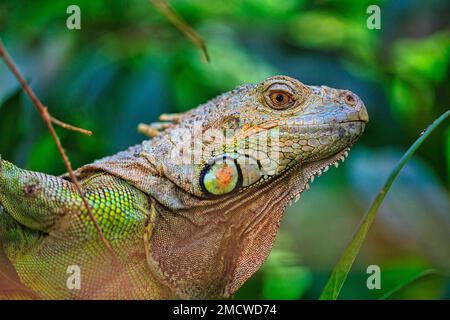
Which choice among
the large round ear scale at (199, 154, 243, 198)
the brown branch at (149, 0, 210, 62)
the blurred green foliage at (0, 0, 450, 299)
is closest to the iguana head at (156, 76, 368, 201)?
the large round ear scale at (199, 154, 243, 198)

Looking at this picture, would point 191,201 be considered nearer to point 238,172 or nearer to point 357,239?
point 238,172

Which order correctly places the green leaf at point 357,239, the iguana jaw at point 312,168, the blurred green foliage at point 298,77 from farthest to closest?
the blurred green foliage at point 298,77 < the iguana jaw at point 312,168 < the green leaf at point 357,239

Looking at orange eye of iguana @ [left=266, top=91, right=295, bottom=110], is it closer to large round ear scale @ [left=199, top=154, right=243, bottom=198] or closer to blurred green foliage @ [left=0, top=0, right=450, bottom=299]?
large round ear scale @ [left=199, top=154, right=243, bottom=198]

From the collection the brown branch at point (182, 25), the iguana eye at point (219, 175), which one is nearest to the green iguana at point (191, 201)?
the iguana eye at point (219, 175)

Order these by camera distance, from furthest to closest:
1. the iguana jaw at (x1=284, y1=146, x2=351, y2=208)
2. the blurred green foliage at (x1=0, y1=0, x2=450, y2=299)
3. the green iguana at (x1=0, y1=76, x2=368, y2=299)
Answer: the blurred green foliage at (x1=0, y1=0, x2=450, y2=299), the iguana jaw at (x1=284, y1=146, x2=351, y2=208), the green iguana at (x1=0, y1=76, x2=368, y2=299)

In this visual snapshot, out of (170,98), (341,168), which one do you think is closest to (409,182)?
(341,168)

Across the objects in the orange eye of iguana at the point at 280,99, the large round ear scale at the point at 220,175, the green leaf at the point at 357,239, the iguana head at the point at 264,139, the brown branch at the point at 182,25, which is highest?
the brown branch at the point at 182,25

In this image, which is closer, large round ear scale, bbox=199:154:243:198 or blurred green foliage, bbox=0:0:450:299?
large round ear scale, bbox=199:154:243:198

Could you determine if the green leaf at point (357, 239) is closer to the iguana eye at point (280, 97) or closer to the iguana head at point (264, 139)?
the iguana head at point (264, 139)
